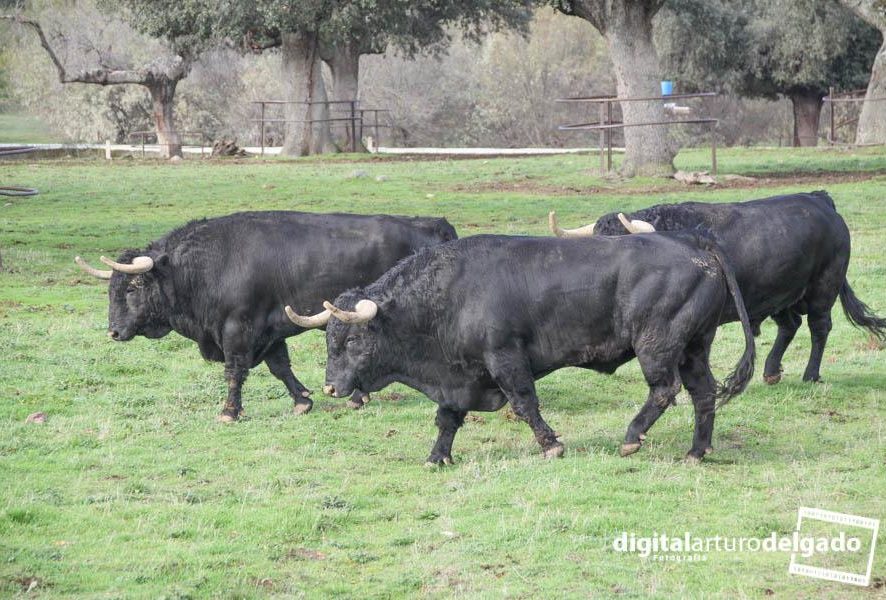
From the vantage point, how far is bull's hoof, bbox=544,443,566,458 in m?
8.87

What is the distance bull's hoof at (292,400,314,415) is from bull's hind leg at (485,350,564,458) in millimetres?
2272

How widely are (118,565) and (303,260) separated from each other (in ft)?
14.4

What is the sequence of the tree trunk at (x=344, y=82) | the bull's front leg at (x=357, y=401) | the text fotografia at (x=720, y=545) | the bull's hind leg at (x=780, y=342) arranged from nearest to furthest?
the text fotografia at (x=720, y=545) → the bull's front leg at (x=357, y=401) → the bull's hind leg at (x=780, y=342) → the tree trunk at (x=344, y=82)

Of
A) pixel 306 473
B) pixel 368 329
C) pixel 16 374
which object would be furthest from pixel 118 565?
pixel 16 374

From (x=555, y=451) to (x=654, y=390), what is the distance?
0.79m

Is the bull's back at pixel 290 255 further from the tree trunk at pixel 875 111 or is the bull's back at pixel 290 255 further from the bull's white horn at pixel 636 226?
the tree trunk at pixel 875 111

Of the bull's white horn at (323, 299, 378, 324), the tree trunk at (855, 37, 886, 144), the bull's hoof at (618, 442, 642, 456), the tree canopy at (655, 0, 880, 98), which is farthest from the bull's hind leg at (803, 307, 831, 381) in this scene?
the tree canopy at (655, 0, 880, 98)

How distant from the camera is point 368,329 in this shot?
906 centimetres

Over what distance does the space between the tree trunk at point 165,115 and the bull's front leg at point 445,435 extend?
123 ft

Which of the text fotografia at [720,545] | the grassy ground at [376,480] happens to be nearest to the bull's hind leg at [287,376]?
the grassy ground at [376,480]

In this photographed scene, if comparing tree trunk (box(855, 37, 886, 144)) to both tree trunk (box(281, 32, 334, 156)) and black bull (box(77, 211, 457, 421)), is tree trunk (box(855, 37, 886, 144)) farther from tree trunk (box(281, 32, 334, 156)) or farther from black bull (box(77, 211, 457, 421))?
black bull (box(77, 211, 457, 421))

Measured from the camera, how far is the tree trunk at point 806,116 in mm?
49188

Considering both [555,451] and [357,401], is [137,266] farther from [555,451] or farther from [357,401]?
[555,451]

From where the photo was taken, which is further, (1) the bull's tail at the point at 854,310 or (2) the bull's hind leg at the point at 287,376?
(1) the bull's tail at the point at 854,310
